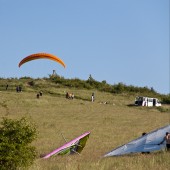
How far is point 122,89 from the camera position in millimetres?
83000

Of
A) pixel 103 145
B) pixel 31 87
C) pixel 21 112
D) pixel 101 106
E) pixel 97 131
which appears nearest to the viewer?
pixel 103 145

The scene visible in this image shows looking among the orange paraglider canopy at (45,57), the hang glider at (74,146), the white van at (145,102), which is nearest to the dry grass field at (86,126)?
the hang glider at (74,146)

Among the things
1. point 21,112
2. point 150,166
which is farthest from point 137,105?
point 150,166

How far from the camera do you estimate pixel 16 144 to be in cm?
1434

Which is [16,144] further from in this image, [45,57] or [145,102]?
[145,102]

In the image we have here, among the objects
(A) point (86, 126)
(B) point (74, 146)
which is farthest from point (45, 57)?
(A) point (86, 126)

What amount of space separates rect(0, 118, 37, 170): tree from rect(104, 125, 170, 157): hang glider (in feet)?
18.8

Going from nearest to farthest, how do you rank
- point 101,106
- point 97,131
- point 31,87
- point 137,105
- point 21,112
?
point 97,131 → point 21,112 → point 101,106 → point 137,105 → point 31,87

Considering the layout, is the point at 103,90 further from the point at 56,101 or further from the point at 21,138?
the point at 21,138

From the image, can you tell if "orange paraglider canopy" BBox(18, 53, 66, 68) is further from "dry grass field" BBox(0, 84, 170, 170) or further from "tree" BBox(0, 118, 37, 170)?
"tree" BBox(0, 118, 37, 170)

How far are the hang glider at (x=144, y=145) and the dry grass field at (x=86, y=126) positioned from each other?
706 millimetres

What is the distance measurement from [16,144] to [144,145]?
301 inches

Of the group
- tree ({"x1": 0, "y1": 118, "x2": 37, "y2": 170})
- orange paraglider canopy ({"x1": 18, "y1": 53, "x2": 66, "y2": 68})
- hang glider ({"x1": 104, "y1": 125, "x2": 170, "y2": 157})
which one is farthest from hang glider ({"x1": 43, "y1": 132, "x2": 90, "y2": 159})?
tree ({"x1": 0, "y1": 118, "x2": 37, "y2": 170})

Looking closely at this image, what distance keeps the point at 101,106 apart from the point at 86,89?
24.0 metres
